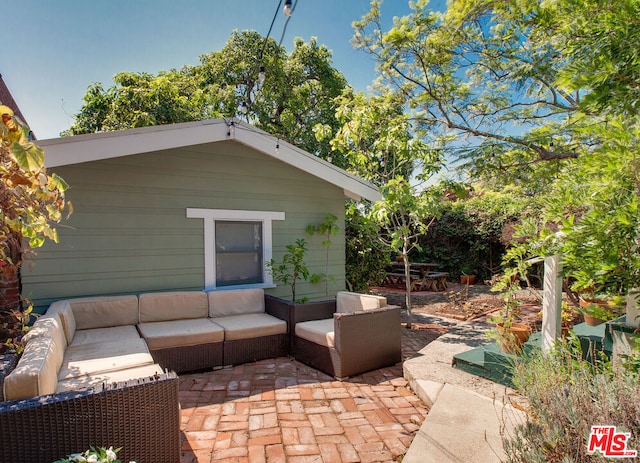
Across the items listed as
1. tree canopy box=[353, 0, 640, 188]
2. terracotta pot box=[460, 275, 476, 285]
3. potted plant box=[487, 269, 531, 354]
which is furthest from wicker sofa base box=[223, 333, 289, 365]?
terracotta pot box=[460, 275, 476, 285]

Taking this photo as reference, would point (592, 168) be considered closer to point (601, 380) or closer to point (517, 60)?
point (601, 380)

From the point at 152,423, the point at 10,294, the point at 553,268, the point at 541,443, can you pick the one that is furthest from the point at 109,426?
the point at 553,268

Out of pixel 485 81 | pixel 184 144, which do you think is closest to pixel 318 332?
pixel 184 144

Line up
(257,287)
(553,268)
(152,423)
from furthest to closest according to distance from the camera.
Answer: (257,287)
(553,268)
(152,423)

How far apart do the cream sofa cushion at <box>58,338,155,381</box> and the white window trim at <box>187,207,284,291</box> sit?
68.0 inches

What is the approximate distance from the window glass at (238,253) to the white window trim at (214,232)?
9 cm

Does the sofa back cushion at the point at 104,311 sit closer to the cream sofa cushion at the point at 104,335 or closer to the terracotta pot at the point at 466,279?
the cream sofa cushion at the point at 104,335

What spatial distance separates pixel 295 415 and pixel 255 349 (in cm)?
152

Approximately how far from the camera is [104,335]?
391 centimetres

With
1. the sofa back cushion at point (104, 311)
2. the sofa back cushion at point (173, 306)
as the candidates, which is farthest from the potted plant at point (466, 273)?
the sofa back cushion at point (104, 311)

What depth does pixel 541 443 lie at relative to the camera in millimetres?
1829

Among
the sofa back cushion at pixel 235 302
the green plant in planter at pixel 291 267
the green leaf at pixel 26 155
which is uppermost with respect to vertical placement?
the green leaf at pixel 26 155

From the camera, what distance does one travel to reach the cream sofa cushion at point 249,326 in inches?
174

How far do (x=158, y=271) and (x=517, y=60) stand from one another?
6.37 metres
